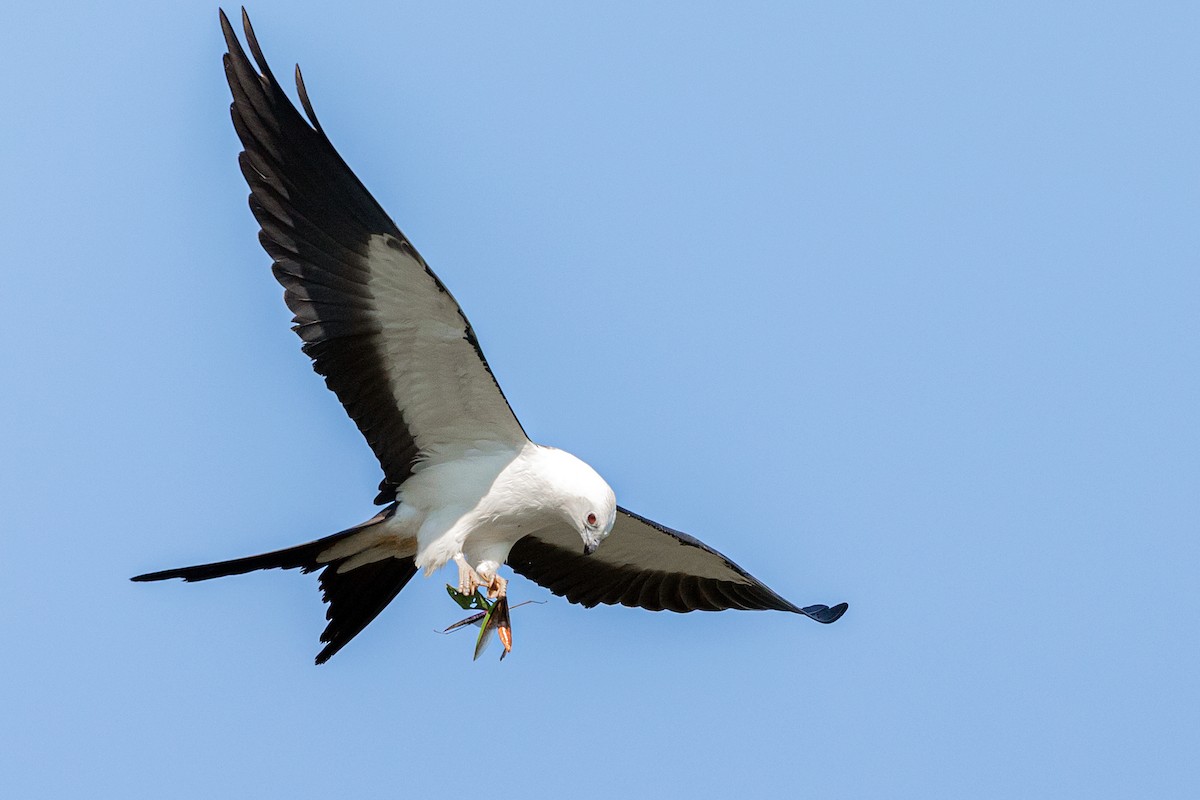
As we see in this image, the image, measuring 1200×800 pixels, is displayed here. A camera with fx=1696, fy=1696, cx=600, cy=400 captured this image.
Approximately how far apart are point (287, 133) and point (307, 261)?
1.79 ft

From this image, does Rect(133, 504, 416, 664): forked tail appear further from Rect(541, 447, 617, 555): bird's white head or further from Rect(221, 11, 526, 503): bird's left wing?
Rect(541, 447, 617, 555): bird's white head

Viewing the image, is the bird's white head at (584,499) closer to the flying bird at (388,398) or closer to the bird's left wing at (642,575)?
the flying bird at (388,398)

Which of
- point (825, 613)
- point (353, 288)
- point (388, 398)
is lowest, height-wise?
point (825, 613)

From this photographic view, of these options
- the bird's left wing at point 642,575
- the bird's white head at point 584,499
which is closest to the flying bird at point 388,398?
the bird's white head at point 584,499

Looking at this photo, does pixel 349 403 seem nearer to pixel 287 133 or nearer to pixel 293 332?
pixel 293 332

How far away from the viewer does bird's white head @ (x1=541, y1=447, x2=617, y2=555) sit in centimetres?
747

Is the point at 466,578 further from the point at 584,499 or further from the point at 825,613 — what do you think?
the point at 825,613

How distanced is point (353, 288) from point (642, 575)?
260 cm

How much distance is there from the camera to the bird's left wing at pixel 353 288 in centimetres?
702

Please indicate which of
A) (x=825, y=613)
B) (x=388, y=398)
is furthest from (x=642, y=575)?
(x=388, y=398)

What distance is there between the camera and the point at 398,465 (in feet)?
25.8

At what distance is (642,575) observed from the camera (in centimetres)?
905

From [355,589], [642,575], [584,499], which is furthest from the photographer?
[642,575]

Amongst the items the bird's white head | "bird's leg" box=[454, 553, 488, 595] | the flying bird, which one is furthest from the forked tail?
the bird's white head
